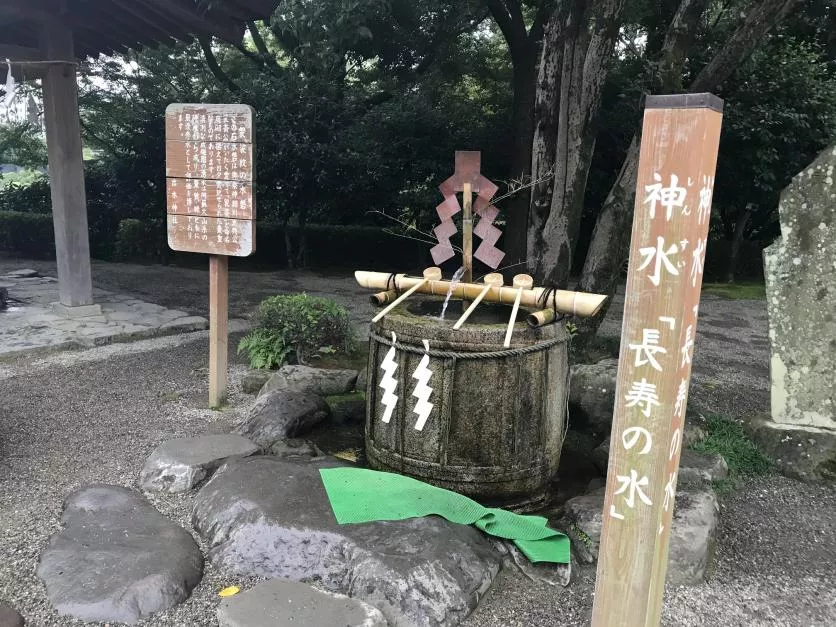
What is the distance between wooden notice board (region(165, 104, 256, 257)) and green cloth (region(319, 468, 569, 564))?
2.33 m

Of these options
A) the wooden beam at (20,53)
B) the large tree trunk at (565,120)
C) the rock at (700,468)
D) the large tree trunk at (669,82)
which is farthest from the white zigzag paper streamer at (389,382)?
the wooden beam at (20,53)

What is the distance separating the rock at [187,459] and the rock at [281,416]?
0.60 ft

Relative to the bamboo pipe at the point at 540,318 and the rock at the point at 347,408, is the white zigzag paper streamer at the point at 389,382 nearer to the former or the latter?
the bamboo pipe at the point at 540,318

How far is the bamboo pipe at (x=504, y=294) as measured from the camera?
3.71m

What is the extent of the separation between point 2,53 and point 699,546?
902cm

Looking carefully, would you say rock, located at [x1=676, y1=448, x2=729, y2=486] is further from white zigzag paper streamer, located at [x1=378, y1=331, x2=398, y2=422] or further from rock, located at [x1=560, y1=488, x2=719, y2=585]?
white zigzag paper streamer, located at [x1=378, y1=331, x2=398, y2=422]

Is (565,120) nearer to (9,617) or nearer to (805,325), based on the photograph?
(805,325)

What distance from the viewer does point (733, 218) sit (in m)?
15.6

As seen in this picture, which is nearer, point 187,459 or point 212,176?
point 187,459

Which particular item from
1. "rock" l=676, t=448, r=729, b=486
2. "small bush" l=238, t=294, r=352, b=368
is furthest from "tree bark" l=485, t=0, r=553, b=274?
"rock" l=676, t=448, r=729, b=486

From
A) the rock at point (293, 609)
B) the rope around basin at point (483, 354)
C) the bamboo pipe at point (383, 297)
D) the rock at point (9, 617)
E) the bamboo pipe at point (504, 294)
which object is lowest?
the rock at point (9, 617)

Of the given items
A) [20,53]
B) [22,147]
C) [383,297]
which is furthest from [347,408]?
[22,147]

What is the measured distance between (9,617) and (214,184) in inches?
131

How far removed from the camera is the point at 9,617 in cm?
263
